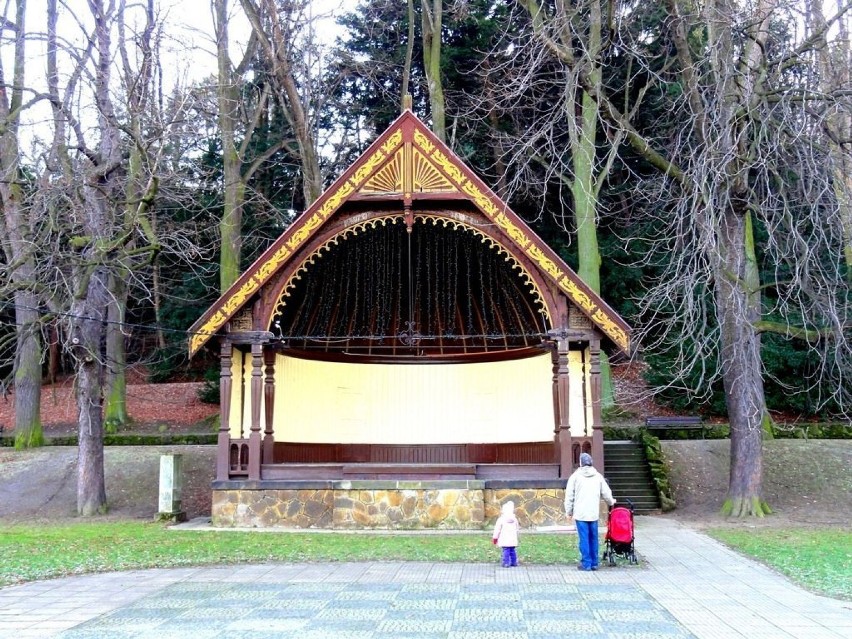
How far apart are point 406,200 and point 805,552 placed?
8.09 meters

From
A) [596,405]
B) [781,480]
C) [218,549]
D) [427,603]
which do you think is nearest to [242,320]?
[218,549]

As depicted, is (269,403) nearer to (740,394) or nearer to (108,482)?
(108,482)

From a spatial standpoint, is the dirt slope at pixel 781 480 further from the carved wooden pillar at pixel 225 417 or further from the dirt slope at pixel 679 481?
the carved wooden pillar at pixel 225 417

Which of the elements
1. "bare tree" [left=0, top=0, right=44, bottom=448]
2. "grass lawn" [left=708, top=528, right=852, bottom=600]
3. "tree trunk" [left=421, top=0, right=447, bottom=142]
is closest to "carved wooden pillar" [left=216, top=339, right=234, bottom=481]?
"bare tree" [left=0, top=0, right=44, bottom=448]

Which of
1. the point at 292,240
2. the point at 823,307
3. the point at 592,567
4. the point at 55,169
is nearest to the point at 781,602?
the point at 592,567

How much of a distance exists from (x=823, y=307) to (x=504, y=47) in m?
15.1

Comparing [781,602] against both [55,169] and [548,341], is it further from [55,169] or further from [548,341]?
[55,169]

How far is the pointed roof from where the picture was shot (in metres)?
14.2

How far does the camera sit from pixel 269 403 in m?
15.9

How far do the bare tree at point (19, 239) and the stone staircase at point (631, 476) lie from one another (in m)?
11.9

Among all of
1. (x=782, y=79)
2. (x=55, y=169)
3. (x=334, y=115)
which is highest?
(x=334, y=115)

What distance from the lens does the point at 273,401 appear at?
631 inches

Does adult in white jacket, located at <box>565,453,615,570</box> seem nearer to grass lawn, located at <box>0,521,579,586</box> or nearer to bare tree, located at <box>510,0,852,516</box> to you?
grass lawn, located at <box>0,521,579,586</box>

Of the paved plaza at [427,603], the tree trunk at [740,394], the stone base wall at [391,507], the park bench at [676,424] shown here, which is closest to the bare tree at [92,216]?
the stone base wall at [391,507]
